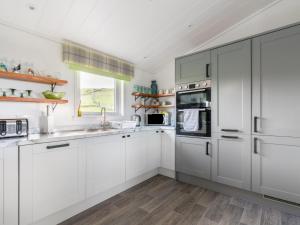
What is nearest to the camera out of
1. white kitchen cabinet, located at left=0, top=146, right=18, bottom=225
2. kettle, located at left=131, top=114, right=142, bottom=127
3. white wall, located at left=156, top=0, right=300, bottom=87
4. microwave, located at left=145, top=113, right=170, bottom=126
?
white kitchen cabinet, located at left=0, top=146, right=18, bottom=225

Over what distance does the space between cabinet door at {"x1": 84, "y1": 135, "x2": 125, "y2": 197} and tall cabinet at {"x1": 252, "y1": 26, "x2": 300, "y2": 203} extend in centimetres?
179

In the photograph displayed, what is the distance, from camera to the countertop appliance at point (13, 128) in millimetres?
1467

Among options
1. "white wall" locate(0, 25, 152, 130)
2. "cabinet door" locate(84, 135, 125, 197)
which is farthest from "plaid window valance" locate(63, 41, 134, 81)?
"cabinet door" locate(84, 135, 125, 197)

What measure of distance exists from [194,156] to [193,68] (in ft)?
4.75

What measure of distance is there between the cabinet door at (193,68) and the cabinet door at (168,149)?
98cm

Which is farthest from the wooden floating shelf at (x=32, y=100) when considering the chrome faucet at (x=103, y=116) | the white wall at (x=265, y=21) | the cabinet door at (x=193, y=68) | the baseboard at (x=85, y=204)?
the white wall at (x=265, y=21)

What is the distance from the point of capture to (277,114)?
191 centimetres

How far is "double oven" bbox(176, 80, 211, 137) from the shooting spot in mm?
2472

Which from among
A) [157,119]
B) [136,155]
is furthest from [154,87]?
[136,155]

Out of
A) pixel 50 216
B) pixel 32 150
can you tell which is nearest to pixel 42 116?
pixel 32 150

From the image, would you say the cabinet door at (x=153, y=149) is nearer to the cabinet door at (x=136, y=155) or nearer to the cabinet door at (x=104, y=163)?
the cabinet door at (x=136, y=155)

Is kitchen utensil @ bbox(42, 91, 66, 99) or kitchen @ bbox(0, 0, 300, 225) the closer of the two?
kitchen @ bbox(0, 0, 300, 225)

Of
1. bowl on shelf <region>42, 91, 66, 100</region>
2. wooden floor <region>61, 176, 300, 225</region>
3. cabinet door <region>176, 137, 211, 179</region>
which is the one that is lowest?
wooden floor <region>61, 176, 300, 225</region>

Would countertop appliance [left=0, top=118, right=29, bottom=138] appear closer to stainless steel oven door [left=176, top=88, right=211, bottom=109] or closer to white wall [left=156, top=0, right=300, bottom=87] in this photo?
stainless steel oven door [left=176, top=88, right=211, bottom=109]
